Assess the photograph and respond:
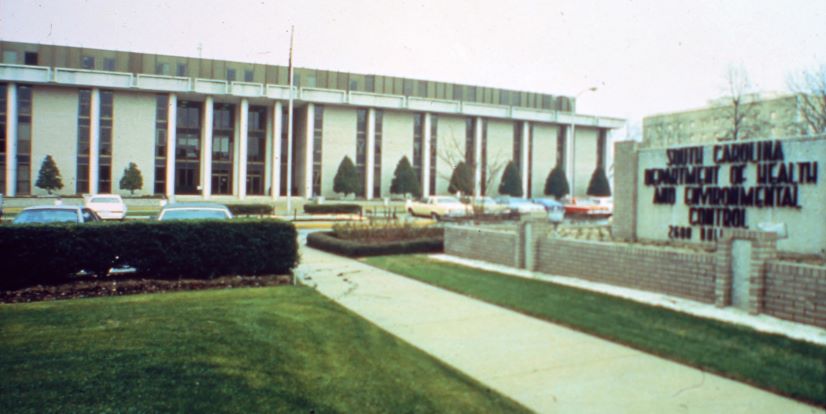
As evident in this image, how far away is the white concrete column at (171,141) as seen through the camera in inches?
2175

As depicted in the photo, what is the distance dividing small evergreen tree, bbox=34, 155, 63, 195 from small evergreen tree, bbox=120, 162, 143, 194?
4.92 m

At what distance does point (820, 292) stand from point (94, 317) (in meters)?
9.09

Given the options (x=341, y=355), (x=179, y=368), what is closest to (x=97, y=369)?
(x=179, y=368)

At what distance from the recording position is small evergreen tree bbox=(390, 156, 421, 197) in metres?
59.2

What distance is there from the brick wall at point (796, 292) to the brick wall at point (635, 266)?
987 millimetres

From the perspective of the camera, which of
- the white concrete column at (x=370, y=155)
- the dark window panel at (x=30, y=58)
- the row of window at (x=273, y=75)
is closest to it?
the dark window panel at (x=30, y=58)

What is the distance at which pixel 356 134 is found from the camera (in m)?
62.8

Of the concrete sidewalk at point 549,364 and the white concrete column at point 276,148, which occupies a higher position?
the white concrete column at point 276,148

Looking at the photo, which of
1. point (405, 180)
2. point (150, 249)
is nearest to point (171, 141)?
point (405, 180)

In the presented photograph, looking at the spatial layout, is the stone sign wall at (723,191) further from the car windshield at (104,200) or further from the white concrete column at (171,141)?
the white concrete column at (171,141)

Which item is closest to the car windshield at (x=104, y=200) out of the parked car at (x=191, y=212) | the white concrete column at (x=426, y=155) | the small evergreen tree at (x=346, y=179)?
the parked car at (x=191, y=212)

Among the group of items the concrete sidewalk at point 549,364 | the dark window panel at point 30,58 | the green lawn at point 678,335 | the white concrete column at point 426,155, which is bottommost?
the concrete sidewalk at point 549,364

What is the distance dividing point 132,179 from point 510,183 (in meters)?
36.0

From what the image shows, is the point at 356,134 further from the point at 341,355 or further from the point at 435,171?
the point at 341,355
